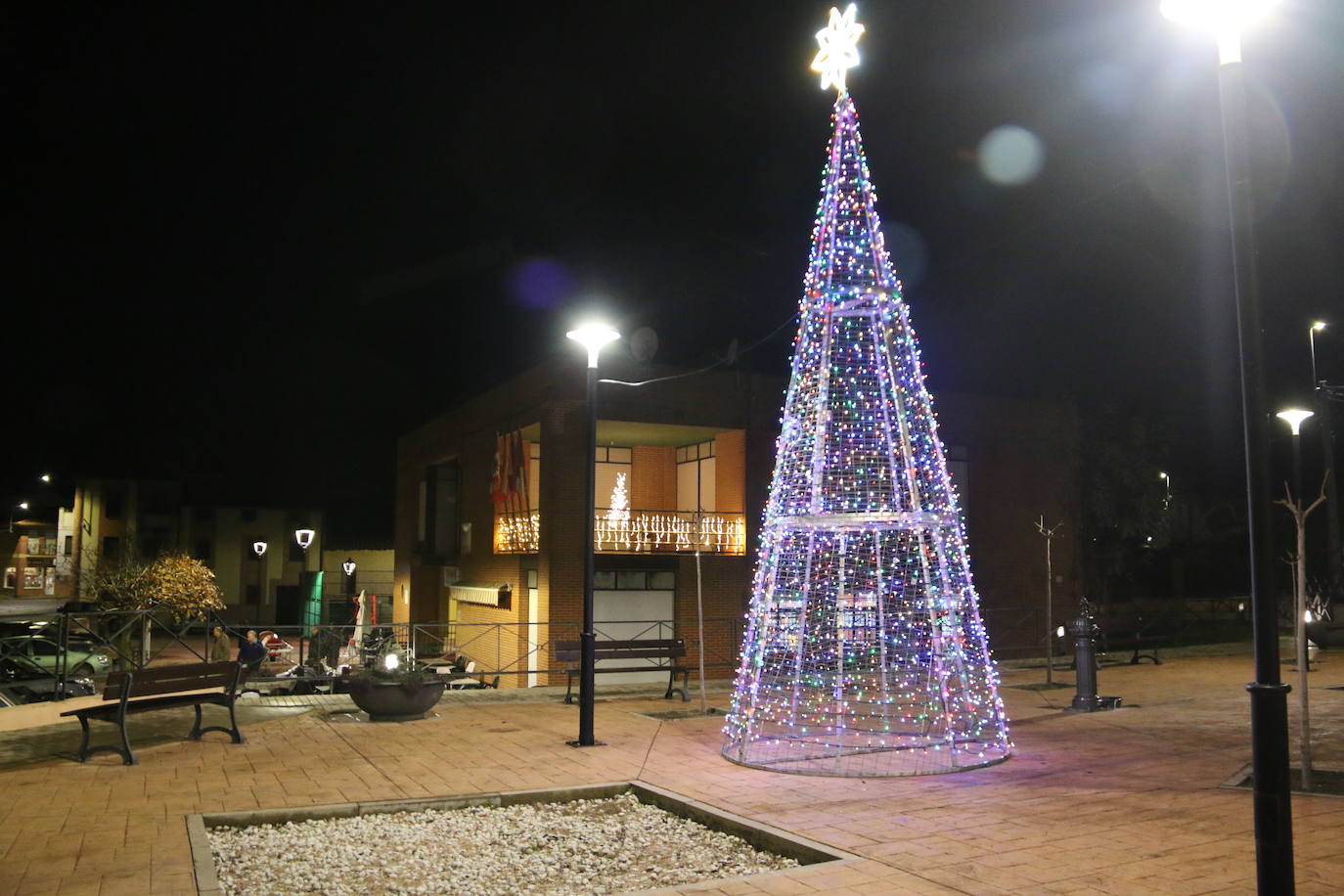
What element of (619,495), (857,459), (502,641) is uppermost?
(619,495)

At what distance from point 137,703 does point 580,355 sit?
11742 mm

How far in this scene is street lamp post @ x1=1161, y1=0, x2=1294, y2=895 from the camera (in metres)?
4.19

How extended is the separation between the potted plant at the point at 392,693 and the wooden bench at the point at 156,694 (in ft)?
4.51

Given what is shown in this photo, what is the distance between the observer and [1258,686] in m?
4.30

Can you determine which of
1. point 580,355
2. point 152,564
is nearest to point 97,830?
point 580,355

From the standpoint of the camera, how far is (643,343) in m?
20.0

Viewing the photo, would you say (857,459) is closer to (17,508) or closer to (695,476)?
(695,476)

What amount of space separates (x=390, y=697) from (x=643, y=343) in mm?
9962

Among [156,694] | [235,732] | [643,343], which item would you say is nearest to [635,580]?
[643,343]

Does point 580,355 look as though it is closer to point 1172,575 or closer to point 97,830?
point 97,830

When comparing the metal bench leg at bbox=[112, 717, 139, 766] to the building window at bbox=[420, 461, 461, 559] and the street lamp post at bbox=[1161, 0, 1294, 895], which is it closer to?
the street lamp post at bbox=[1161, 0, 1294, 895]

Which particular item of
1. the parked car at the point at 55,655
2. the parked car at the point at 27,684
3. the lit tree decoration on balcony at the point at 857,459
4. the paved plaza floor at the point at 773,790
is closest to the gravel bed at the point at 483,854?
the paved plaza floor at the point at 773,790

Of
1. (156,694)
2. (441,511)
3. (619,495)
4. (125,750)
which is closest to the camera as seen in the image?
(125,750)

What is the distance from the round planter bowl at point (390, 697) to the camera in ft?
37.7
